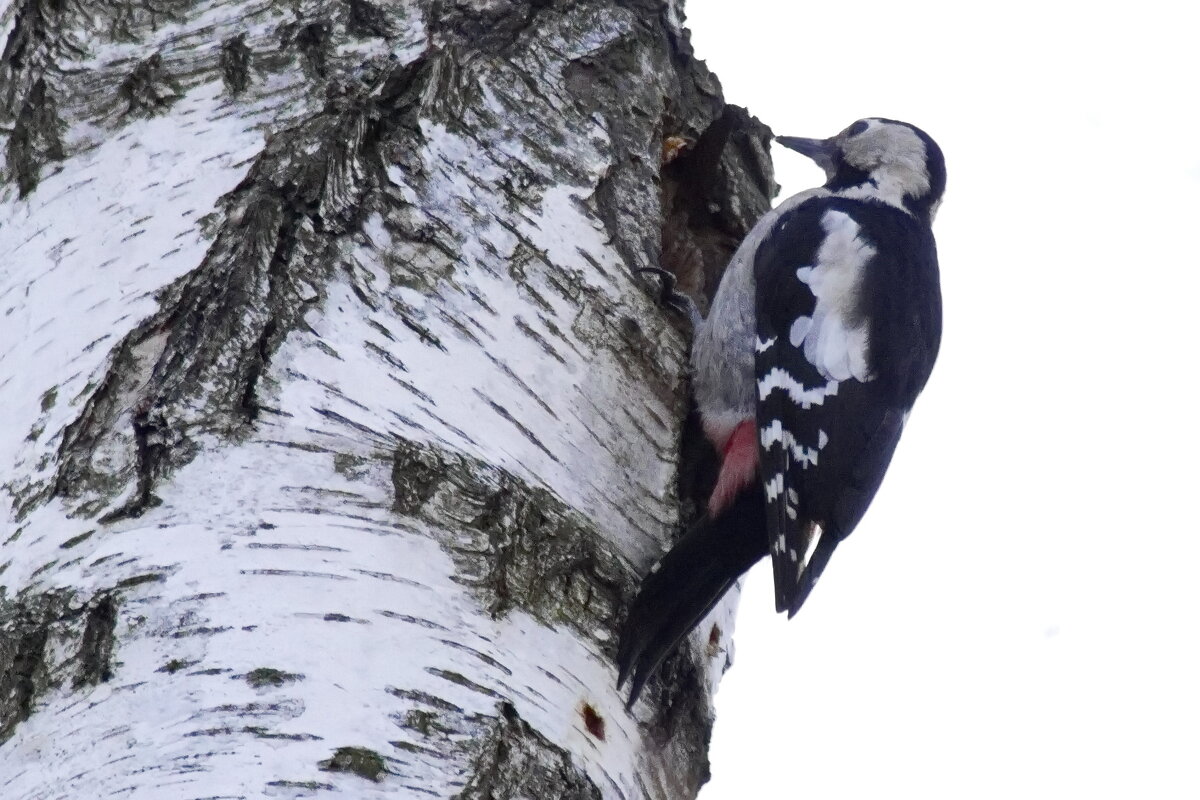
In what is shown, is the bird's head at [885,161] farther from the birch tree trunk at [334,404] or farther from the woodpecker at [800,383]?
the birch tree trunk at [334,404]

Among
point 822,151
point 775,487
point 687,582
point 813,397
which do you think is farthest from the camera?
point 822,151

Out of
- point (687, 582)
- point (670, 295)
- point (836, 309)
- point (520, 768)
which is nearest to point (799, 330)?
point (836, 309)

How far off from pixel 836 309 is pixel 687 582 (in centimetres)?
101

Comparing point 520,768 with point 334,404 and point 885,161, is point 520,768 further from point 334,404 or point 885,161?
point 885,161

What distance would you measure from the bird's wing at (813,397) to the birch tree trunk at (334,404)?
0.20 metres

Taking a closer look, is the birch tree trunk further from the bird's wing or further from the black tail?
the bird's wing

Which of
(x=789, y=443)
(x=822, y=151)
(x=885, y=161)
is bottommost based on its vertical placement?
(x=789, y=443)

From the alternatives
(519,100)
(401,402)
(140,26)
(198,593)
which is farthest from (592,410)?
(140,26)

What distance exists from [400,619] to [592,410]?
0.55 meters

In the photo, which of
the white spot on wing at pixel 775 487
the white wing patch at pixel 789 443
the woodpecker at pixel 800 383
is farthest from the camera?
the white wing patch at pixel 789 443

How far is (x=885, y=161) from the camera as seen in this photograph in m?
Answer: 3.51

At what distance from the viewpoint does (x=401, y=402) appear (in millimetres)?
1643

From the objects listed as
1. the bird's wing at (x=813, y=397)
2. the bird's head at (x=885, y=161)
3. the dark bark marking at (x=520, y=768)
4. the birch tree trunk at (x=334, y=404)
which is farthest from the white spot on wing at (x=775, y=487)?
the bird's head at (x=885, y=161)

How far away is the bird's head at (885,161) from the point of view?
344 centimetres
